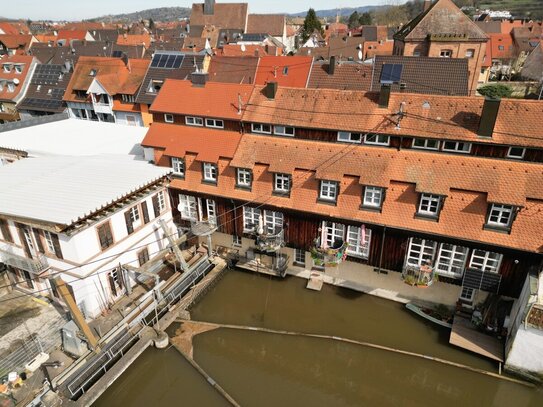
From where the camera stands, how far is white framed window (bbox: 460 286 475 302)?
73.7 ft

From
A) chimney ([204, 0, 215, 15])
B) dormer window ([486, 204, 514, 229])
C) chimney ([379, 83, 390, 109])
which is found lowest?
dormer window ([486, 204, 514, 229])

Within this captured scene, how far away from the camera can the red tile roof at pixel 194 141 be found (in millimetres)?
26188

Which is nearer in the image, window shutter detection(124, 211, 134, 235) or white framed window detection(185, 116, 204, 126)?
window shutter detection(124, 211, 134, 235)

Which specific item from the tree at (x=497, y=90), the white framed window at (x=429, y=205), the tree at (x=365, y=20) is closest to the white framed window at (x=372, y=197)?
the white framed window at (x=429, y=205)

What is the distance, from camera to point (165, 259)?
28766 millimetres

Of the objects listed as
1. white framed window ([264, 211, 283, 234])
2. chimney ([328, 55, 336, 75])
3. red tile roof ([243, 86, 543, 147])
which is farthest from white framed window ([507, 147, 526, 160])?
chimney ([328, 55, 336, 75])

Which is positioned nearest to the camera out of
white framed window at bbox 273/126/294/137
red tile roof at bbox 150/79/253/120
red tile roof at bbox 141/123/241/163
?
white framed window at bbox 273/126/294/137

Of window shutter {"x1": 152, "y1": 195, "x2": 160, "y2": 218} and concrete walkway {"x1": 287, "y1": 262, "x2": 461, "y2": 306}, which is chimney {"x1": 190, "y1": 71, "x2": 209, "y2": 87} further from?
concrete walkway {"x1": 287, "y1": 262, "x2": 461, "y2": 306}

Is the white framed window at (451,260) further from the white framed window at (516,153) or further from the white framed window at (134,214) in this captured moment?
the white framed window at (134,214)

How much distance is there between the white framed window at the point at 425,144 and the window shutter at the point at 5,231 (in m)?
25.5

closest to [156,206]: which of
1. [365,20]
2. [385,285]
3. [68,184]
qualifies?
[68,184]

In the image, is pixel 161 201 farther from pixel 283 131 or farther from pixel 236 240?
pixel 283 131

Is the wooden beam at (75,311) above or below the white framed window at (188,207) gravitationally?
below

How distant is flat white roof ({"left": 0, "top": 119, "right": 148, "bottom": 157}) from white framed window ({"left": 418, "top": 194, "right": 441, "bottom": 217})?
22695 millimetres
